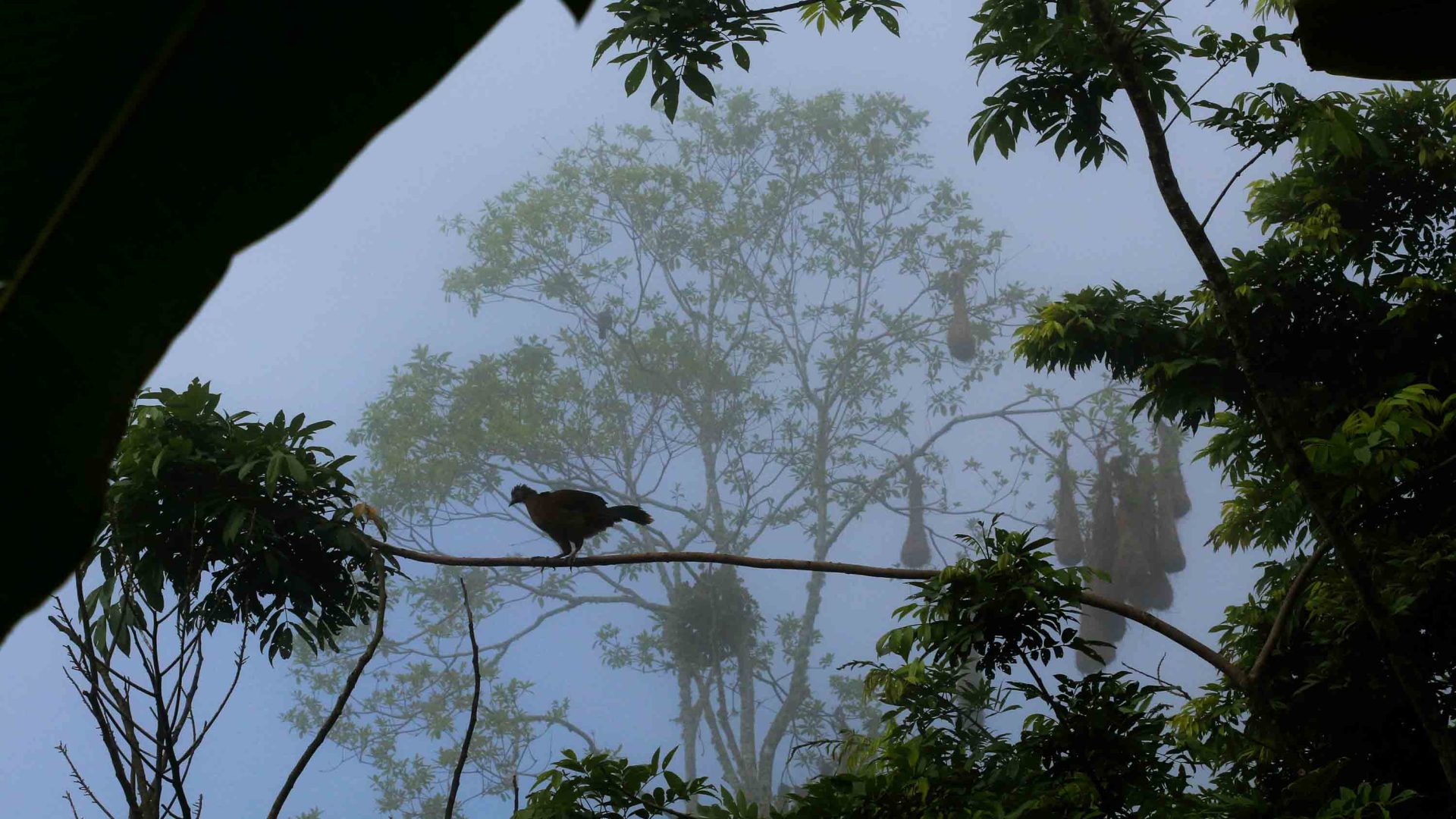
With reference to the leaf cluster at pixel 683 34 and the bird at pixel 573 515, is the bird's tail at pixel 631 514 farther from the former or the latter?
the leaf cluster at pixel 683 34

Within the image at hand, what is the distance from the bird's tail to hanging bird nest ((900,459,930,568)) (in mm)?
6324

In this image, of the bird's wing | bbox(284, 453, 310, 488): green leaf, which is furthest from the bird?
bbox(284, 453, 310, 488): green leaf

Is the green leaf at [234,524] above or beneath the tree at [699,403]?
beneath

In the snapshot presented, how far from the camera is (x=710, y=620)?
31.3 ft

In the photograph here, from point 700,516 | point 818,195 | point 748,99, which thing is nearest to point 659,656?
point 700,516

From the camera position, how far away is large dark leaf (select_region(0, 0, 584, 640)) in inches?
6.1

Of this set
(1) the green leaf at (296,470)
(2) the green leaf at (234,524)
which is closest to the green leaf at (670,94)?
(1) the green leaf at (296,470)

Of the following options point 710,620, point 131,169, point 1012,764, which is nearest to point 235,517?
point 1012,764

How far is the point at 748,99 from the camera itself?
36.0ft

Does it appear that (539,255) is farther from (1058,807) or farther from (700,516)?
(1058,807)

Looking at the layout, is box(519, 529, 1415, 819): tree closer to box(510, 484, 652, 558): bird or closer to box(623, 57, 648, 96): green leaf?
box(510, 484, 652, 558): bird

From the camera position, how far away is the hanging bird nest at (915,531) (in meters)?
9.42

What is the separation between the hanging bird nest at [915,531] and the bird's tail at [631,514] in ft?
20.7

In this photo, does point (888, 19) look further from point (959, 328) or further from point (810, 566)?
point (959, 328)
